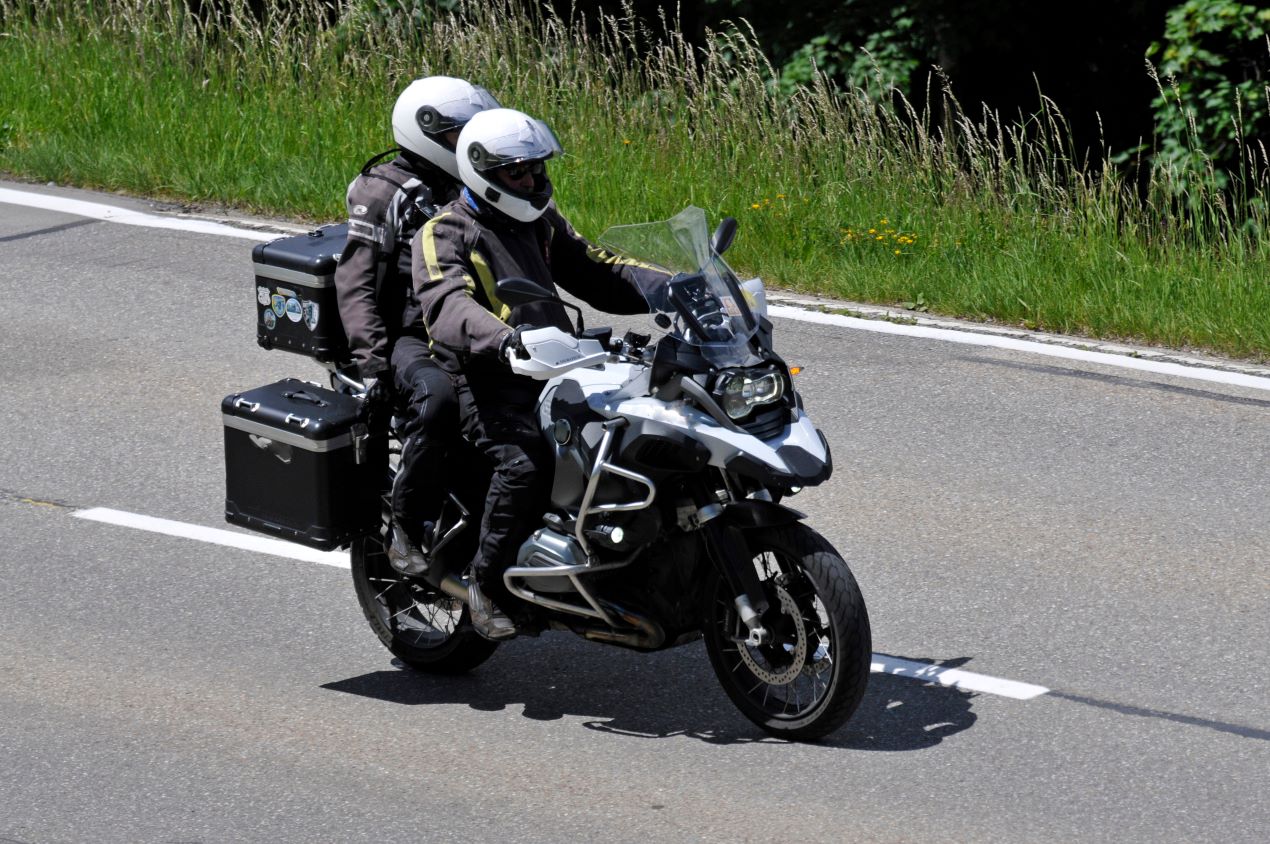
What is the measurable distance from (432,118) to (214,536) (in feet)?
6.57

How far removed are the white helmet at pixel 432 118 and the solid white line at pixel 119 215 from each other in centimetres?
479

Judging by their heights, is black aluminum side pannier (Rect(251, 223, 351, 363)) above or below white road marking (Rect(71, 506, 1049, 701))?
above

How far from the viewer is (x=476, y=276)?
5754 mm

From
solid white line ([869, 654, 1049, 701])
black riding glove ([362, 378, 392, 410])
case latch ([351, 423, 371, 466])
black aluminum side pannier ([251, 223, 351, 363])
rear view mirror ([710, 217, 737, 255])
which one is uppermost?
rear view mirror ([710, 217, 737, 255])

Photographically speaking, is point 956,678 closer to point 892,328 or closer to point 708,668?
point 708,668

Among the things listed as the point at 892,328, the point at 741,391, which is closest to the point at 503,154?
the point at 741,391

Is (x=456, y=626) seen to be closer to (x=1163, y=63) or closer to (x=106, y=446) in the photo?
(x=106, y=446)

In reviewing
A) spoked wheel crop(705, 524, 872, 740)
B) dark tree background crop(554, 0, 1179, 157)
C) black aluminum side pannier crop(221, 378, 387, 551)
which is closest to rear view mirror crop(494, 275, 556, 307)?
Answer: spoked wheel crop(705, 524, 872, 740)

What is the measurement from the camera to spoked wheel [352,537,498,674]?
6.21 m

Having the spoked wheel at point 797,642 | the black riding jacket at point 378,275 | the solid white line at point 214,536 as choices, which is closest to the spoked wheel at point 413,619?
the black riding jacket at point 378,275

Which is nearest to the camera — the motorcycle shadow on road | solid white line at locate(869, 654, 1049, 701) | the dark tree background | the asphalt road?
the asphalt road

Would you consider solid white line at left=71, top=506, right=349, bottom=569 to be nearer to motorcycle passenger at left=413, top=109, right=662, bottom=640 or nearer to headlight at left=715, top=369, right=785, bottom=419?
motorcycle passenger at left=413, top=109, right=662, bottom=640

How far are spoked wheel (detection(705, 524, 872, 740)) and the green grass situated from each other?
4.49 meters

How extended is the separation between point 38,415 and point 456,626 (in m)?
3.12
